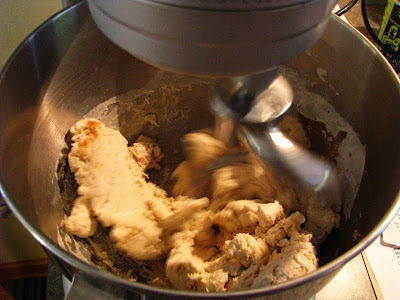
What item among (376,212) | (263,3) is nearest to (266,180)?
(376,212)

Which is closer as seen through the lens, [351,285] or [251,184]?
[351,285]

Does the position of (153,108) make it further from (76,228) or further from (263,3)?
(263,3)

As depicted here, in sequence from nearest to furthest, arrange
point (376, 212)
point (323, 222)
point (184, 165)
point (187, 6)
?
point (187, 6) < point (376, 212) < point (323, 222) < point (184, 165)

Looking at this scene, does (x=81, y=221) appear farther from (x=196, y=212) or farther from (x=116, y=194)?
(x=196, y=212)

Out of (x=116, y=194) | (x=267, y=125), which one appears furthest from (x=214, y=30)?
(x=116, y=194)

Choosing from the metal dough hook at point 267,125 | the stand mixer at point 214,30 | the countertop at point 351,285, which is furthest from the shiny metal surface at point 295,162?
the stand mixer at point 214,30

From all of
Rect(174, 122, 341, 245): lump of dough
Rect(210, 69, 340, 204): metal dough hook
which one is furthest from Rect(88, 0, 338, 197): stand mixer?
Rect(174, 122, 341, 245): lump of dough

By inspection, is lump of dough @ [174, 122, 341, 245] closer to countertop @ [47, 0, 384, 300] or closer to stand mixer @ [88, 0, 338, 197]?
countertop @ [47, 0, 384, 300]
